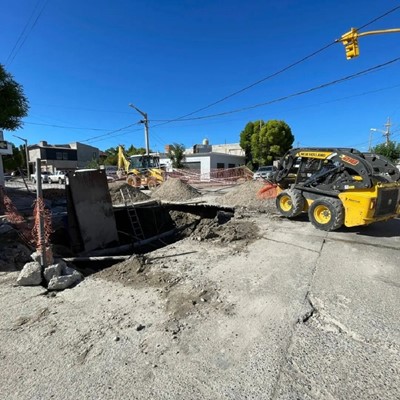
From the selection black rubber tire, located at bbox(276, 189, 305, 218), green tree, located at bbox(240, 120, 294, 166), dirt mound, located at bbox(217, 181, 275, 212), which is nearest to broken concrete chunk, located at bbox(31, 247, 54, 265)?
black rubber tire, located at bbox(276, 189, 305, 218)

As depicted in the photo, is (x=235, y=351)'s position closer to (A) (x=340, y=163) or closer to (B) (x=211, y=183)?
(A) (x=340, y=163)

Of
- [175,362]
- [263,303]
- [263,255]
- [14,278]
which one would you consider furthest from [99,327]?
[263,255]

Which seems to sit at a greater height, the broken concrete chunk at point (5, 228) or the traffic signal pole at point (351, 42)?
the traffic signal pole at point (351, 42)

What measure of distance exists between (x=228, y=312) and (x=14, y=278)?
369 centimetres

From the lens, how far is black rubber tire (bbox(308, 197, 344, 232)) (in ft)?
22.9

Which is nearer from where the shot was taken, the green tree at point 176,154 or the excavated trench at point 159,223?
the excavated trench at point 159,223

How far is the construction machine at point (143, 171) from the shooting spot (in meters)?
20.3

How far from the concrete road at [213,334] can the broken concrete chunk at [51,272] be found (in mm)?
282

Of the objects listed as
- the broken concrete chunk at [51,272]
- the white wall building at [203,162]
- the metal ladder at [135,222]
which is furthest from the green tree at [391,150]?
the broken concrete chunk at [51,272]

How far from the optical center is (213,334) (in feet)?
10.0

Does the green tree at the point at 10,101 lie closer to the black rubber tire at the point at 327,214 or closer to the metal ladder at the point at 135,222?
the metal ladder at the point at 135,222

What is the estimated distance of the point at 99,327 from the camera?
327 centimetres

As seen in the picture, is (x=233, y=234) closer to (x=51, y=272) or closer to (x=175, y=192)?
(x=51, y=272)

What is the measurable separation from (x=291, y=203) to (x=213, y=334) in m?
6.28
